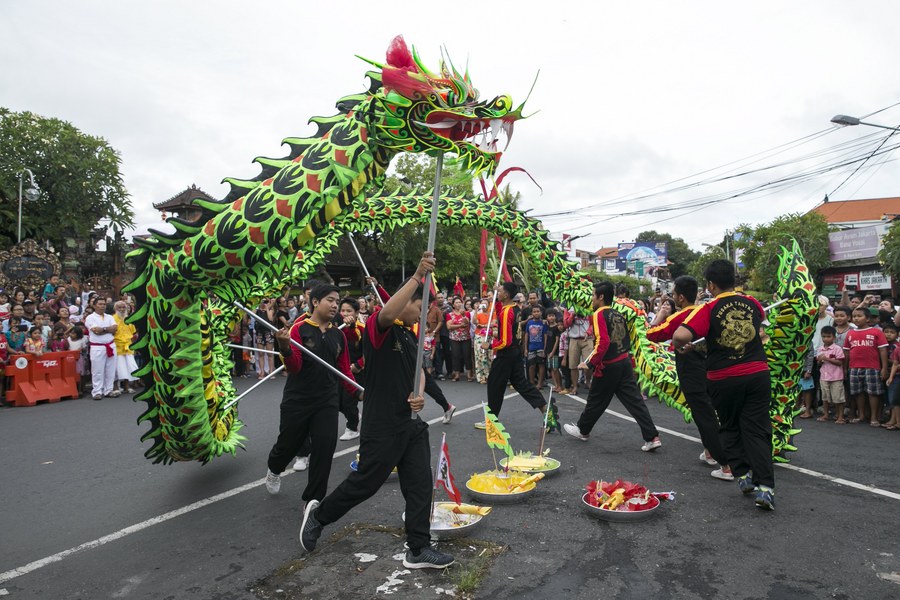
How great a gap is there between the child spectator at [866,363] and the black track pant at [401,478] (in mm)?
6991

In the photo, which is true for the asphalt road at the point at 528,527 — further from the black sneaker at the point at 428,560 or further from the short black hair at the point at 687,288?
the short black hair at the point at 687,288

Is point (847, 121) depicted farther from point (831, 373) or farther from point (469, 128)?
point (469, 128)

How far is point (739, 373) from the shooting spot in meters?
4.57

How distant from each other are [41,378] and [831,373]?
40.2 feet

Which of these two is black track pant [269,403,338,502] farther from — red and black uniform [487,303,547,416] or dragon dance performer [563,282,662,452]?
dragon dance performer [563,282,662,452]

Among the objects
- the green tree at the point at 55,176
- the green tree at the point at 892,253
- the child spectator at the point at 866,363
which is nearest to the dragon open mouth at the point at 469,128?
the child spectator at the point at 866,363

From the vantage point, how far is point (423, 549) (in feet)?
11.5

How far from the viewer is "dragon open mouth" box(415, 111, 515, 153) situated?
4.07 metres

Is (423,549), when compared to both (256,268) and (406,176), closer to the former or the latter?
(256,268)

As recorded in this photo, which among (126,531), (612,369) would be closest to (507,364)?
(612,369)

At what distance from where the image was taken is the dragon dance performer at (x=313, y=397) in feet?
14.1

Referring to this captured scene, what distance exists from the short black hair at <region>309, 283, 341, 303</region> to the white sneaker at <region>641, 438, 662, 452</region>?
372cm

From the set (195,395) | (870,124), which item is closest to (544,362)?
(195,395)

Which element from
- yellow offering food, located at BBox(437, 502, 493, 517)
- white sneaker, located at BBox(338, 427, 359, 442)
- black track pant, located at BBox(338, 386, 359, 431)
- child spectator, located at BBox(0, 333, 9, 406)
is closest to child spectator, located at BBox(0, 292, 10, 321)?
child spectator, located at BBox(0, 333, 9, 406)
